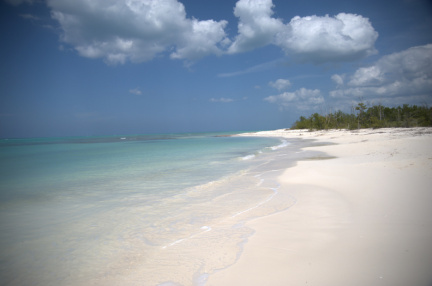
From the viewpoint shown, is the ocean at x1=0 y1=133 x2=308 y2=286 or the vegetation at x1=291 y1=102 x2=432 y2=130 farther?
the vegetation at x1=291 y1=102 x2=432 y2=130

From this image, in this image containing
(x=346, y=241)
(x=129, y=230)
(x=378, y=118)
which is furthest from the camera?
(x=378, y=118)

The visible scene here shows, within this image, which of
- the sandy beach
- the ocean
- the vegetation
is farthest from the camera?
the vegetation

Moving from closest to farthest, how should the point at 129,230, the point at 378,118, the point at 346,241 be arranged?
the point at 346,241, the point at 129,230, the point at 378,118

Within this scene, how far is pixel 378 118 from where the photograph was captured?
52156 millimetres

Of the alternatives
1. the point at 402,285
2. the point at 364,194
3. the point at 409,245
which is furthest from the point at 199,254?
the point at 364,194

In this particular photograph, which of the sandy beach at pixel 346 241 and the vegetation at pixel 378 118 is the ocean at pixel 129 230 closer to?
the sandy beach at pixel 346 241

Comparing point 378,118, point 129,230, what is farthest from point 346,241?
point 378,118

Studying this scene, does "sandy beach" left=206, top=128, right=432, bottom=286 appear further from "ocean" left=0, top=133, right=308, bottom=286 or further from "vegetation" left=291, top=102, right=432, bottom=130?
"vegetation" left=291, top=102, right=432, bottom=130

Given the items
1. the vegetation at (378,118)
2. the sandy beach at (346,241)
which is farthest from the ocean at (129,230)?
the vegetation at (378,118)

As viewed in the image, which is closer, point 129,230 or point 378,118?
point 129,230

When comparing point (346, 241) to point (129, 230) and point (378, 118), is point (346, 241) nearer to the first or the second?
point (129, 230)

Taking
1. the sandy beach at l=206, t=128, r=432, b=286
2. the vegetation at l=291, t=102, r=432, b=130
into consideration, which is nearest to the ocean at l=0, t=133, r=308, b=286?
the sandy beach at l=206, t=128, r=432, b=286

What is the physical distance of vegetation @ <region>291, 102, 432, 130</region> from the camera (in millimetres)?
39581

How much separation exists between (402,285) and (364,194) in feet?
13.0
